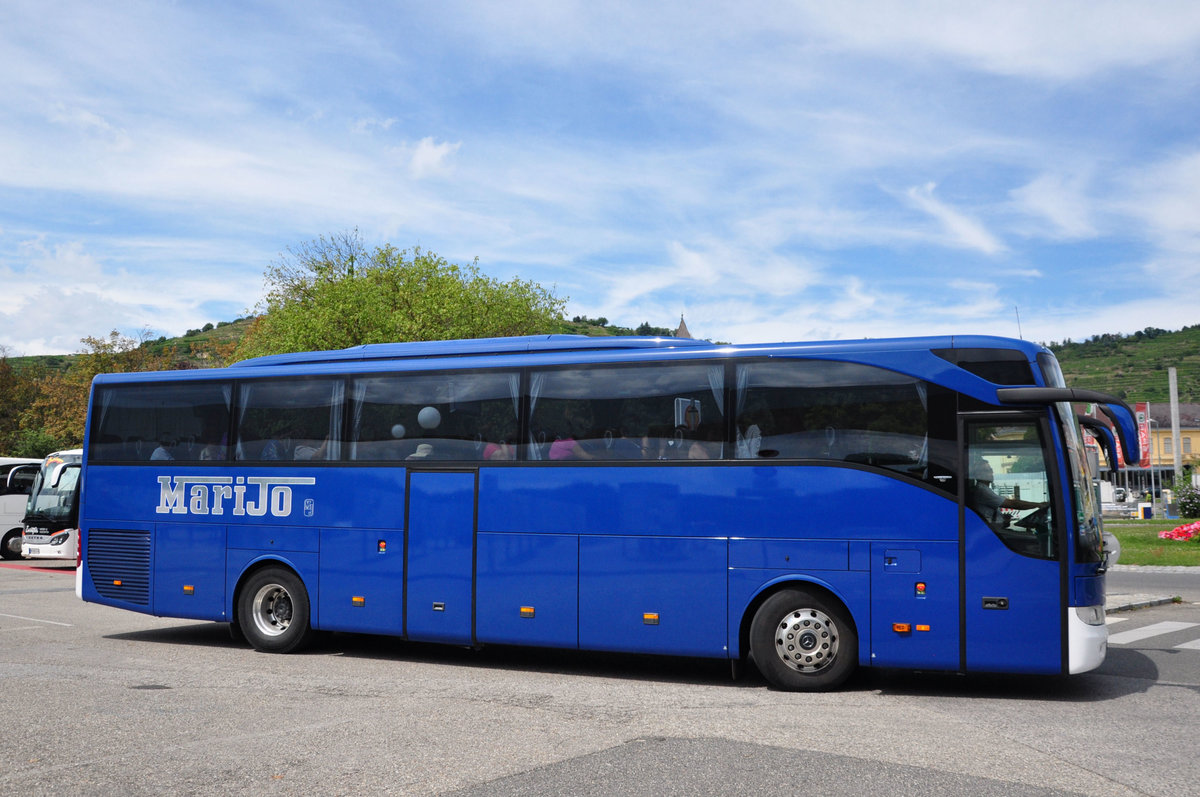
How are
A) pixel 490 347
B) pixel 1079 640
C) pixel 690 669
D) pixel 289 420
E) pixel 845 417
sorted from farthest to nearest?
pixel 289 420 → pixel 490 347 → pixel 690 669 → pixel 845 417 → pixel 1079 640

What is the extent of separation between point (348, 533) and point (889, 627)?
5.83m

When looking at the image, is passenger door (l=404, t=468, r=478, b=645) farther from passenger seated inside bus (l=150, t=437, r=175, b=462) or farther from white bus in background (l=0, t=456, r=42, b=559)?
white bus in background (l=0, t=456, r=42, b=559)

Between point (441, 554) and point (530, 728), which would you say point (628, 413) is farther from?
point (530, 728)

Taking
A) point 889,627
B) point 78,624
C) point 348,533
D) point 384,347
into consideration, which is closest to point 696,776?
point 889,627

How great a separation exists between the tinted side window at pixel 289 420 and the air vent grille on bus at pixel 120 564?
200 centimetres

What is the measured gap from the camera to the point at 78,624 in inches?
583

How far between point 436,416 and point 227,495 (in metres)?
3.00

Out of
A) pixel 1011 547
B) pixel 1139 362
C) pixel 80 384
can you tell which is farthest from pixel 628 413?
pixel 1139 362

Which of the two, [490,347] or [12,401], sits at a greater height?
[12,401]

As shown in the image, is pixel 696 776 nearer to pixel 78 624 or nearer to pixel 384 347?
pixel 384 347

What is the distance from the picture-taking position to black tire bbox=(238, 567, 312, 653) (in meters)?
12.0

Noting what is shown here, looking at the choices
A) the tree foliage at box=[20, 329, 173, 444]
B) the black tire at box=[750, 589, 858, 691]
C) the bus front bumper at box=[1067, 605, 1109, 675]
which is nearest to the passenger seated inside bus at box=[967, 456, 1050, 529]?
the bus front bumper at box=[1067, 605, 1109, 675]

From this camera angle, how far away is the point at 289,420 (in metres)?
12.0

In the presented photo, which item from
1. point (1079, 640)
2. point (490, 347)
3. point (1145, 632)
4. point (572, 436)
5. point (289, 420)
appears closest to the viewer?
point (1079, 640)
